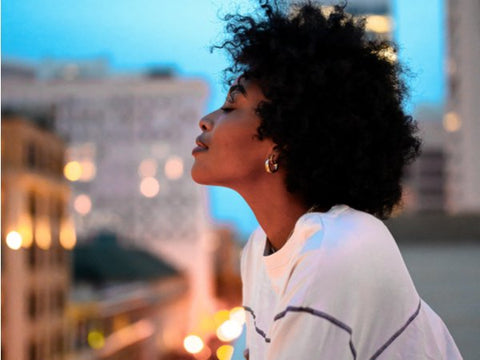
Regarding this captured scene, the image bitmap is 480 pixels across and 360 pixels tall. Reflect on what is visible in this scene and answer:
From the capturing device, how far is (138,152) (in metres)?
58.7

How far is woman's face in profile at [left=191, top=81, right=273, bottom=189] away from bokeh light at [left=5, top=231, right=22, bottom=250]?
30.1m

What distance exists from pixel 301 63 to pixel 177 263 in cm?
5641

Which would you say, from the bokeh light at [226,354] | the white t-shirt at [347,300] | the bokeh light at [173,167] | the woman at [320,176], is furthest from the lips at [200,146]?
the bokeh light at [173,167]

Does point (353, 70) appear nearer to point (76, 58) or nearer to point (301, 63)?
point (301, 63)

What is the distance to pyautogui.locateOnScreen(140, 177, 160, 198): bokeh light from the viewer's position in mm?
57650

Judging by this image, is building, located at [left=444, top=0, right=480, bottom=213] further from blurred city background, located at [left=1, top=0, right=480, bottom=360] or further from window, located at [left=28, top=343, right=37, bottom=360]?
window, located at [left=28, top=343, right=37, bottom=360]

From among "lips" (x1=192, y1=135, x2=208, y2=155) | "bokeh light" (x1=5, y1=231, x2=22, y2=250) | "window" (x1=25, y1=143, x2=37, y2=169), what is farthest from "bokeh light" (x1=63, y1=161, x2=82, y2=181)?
"lips" (x1=192, y1=135, x2=208, y2=155)

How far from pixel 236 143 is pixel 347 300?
1.46 ft

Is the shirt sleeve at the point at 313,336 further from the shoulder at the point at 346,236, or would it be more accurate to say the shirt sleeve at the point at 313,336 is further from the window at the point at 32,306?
the window at the point at 32,306

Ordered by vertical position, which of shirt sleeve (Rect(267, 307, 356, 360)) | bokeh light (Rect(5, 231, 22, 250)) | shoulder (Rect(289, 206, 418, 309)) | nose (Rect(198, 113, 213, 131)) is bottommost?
bokeh light (Rect(5, 231, 22, 250))

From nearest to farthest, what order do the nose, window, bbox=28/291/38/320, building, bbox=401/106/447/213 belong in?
the nose
window, bbox=28/291/38/320
building, bbox=401/106/447/213

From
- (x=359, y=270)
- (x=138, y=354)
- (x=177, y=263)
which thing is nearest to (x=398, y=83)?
(x=359, y=270)

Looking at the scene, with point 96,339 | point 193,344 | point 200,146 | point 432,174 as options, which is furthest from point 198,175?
point 432,174

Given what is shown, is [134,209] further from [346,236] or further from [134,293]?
[346,236]
